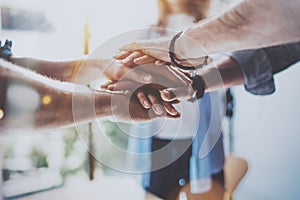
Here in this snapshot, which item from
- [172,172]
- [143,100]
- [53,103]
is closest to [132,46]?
[143,100]

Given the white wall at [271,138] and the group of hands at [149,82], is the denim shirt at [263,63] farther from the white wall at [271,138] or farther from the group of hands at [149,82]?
the group of hands at [149,82]

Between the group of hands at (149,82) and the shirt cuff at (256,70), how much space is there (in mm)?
194

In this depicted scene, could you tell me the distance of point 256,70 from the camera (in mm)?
1262

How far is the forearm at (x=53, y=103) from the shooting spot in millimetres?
1060

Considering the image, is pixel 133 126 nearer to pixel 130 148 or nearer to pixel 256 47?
pixel 130 148

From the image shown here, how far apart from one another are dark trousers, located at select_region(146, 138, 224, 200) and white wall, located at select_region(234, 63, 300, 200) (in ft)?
0.59

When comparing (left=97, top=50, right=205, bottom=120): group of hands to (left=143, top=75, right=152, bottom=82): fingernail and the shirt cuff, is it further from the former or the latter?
the shirt cuff

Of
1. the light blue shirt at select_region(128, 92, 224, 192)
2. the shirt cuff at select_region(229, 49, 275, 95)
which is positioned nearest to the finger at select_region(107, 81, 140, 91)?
the light blue shirt at select_region(128, 92, 224, 192)

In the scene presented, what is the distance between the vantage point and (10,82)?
1057mm

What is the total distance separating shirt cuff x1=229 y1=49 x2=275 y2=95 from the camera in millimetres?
1239

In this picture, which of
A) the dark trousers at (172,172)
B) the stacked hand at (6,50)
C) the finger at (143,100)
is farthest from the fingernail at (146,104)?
the stacked hand at (6,50)

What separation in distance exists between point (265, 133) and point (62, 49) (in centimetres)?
71

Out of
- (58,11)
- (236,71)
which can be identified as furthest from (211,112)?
(58,11)

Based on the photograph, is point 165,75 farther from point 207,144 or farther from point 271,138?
point 271,138
